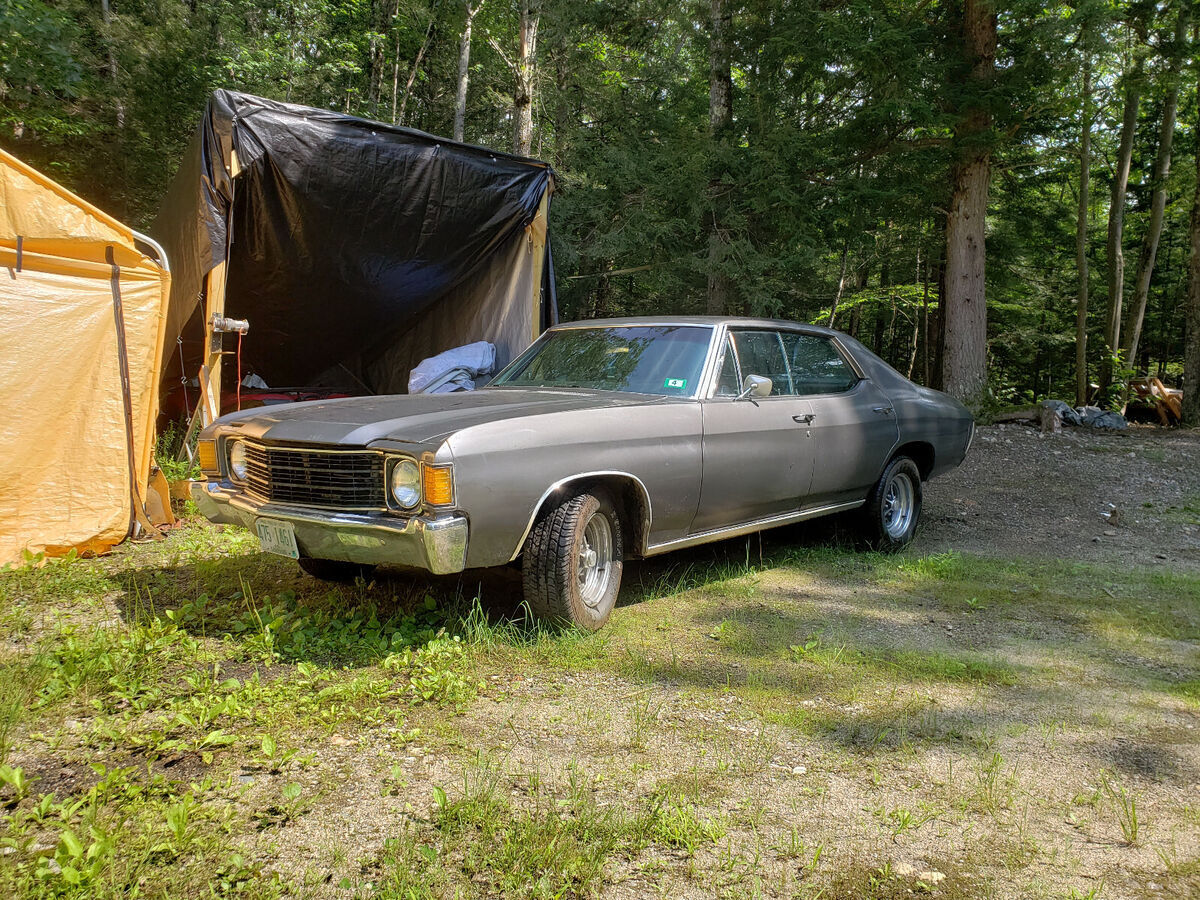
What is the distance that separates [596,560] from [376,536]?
1122 mm

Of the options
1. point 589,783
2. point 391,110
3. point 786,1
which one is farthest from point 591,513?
point 391,110

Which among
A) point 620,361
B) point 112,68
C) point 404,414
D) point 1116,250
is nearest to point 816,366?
point 620,361

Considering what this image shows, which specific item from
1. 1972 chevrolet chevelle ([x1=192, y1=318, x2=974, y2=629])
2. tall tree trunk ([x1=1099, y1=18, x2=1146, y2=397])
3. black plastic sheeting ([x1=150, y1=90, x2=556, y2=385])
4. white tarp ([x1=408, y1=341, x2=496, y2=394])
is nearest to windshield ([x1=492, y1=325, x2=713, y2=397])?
1972 chevrolet chevelle ([x1=192, y1=318, x2=974, y2=629])

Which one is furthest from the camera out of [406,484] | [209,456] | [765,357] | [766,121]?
[766,121]

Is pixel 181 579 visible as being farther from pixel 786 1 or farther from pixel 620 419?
pixel 786 1

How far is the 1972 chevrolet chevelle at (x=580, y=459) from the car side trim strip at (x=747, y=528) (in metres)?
0.01

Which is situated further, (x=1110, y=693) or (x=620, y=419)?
(x=620, y=419)

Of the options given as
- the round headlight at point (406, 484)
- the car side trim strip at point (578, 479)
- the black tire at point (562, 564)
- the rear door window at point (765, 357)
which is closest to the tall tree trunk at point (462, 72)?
the rear door window at point (765, 357)

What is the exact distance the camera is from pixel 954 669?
3.58 meters

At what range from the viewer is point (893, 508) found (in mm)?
5824

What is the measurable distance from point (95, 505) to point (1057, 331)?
23912mm

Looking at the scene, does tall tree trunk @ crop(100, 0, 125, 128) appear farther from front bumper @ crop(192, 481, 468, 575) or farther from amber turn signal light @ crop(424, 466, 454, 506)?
amber turn signal light @ crop(424, 466, 454, 506)

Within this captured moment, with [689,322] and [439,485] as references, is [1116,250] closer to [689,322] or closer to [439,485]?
[689,322]

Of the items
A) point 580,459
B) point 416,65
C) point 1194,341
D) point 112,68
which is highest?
point 416,65
